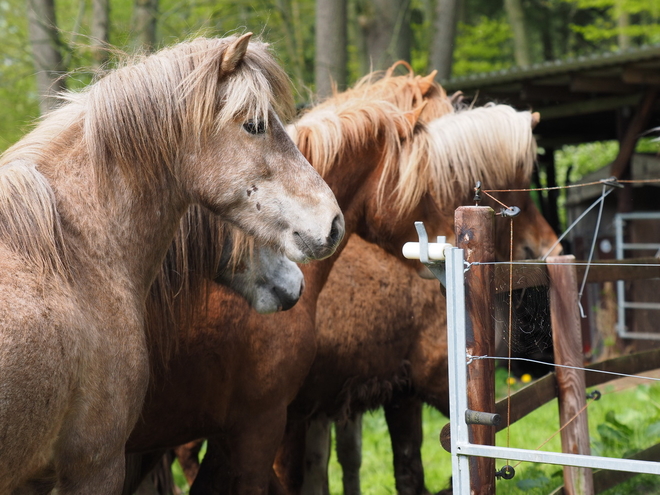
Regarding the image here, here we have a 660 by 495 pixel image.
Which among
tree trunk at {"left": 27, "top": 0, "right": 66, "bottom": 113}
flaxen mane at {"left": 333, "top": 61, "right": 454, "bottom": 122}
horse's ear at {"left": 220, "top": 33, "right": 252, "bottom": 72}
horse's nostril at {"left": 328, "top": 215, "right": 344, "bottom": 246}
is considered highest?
tree trunk at {"left": 27, "top": 0, "right": 66, "bottom": 113}

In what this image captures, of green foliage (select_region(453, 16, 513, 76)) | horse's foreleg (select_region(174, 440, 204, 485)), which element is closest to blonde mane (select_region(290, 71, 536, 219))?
horse's foreleg (select_region(174, 440, 204, 485))

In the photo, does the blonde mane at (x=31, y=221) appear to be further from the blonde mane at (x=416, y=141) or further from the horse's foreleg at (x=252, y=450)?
Answer: the blonde mane at (x=416, y=141)

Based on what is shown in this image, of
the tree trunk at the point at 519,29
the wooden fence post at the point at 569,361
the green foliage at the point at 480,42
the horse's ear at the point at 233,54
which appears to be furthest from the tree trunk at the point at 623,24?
the horse's ear at the point at 233,54

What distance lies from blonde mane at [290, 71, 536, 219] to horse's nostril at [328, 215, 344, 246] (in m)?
1.08

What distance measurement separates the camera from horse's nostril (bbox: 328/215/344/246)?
2.45 m

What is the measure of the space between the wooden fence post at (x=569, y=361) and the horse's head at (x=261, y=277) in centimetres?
112

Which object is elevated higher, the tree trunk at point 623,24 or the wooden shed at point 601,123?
the tree trunk at point 623,24

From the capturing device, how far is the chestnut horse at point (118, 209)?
200 cm

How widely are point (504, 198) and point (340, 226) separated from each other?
2.02 meters

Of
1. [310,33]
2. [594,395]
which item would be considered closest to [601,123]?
[310,33]

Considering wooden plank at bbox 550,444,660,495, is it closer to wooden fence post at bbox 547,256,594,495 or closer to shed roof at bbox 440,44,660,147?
wooden fence post at bbox 547,256,594,495

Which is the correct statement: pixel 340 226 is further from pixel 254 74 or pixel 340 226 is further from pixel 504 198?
pixel 504 198

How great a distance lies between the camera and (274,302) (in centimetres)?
296

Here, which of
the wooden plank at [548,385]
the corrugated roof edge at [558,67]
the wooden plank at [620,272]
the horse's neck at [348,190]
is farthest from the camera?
the corrugated roof edge at [558,67]
